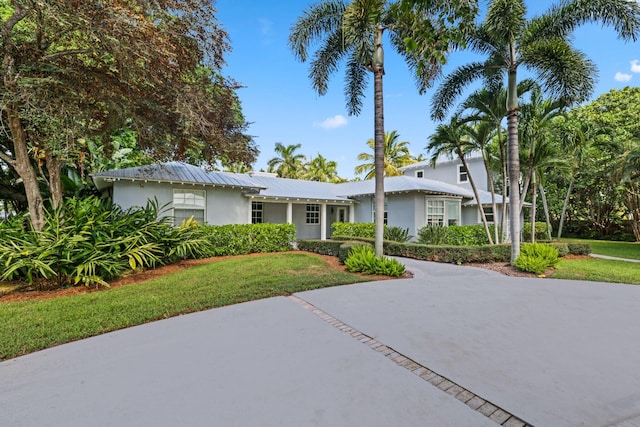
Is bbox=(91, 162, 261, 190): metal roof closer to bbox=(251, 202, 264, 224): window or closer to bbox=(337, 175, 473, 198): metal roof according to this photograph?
bbox=(251, 202, 264, 224): window

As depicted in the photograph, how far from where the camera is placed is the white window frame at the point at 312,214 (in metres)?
19.2

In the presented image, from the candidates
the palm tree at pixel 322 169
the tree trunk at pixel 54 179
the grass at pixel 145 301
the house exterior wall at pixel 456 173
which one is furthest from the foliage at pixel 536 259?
the palm tree at pixel 322 169

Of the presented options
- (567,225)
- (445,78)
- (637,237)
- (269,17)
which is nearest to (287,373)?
(269,17)

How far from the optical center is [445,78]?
11164 millimetres

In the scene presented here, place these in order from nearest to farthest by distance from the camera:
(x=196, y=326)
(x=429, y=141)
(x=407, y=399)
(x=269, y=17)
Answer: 1. (x=407, y=399)
2. (x=196, y=326)
3. (x=269, y=17)
4. (x=429, y=141)

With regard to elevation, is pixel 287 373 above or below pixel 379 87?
below

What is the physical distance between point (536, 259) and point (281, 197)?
1063cm

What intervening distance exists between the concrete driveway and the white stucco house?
303 inches

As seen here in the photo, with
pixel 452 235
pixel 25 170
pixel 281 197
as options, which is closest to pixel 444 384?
pixel 25 170

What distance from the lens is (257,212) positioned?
1770cm

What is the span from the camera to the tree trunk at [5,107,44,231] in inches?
270

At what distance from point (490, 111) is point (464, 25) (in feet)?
32.0

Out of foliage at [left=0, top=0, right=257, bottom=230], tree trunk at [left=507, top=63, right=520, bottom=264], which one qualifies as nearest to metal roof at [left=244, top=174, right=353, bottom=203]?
foliage at [left=0, top=0, right=257, bottom=230]

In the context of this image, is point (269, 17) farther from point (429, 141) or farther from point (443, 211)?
point (443, 211)
